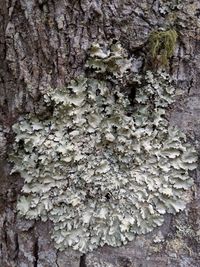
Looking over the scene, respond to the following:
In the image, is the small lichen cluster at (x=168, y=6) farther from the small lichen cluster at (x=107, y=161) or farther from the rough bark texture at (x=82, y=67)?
the small lichen cluster at (x=107, y=161)

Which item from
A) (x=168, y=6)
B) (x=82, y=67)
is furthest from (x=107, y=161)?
(x=168, y=6)

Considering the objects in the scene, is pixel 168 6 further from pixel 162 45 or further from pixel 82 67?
pixel 82 67

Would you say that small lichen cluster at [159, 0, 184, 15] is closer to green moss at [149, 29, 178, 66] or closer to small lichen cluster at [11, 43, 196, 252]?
green moss at [149, 29, 178, 66]

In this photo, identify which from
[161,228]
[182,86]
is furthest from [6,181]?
[182,86]

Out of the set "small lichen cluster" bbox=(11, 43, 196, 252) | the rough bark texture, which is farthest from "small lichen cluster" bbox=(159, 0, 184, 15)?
"small lichen cluster" bbox=(11, 43, 196, 252)

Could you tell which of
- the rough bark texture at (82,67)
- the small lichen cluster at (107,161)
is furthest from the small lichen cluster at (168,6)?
the small lichen cluster at (107,161)
